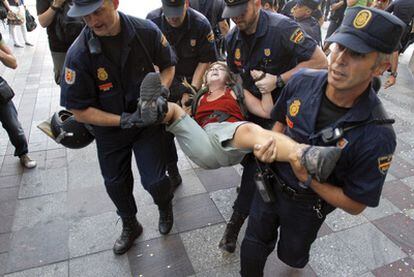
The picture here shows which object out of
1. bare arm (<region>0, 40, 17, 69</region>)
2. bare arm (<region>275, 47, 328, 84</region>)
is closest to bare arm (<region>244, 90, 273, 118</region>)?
bare arm (<region>275, 47, 328, 84</region>)

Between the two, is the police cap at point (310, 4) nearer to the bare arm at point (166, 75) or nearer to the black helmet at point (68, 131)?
the bare arm at point (166, 75)

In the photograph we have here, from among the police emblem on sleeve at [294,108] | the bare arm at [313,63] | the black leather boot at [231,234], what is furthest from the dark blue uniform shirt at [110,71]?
the black leather boot at [231,234]

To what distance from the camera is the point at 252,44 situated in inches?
99.0

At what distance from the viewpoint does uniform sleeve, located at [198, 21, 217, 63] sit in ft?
10.7

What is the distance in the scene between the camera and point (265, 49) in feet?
8.16

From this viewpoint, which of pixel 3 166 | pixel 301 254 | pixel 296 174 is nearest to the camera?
pixel 296 174

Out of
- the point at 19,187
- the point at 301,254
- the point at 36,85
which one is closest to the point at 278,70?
the point at 301,254

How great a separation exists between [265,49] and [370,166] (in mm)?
1325

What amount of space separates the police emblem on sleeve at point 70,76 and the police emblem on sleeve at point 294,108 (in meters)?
1.40

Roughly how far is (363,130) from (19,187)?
11.4 feet

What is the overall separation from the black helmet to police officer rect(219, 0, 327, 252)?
1.32 metres

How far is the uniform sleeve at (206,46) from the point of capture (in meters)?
3.26

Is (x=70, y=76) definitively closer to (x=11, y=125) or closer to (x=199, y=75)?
(x=199, y=75)

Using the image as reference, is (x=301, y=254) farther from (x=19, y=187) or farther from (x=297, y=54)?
(x=19, y=187)
